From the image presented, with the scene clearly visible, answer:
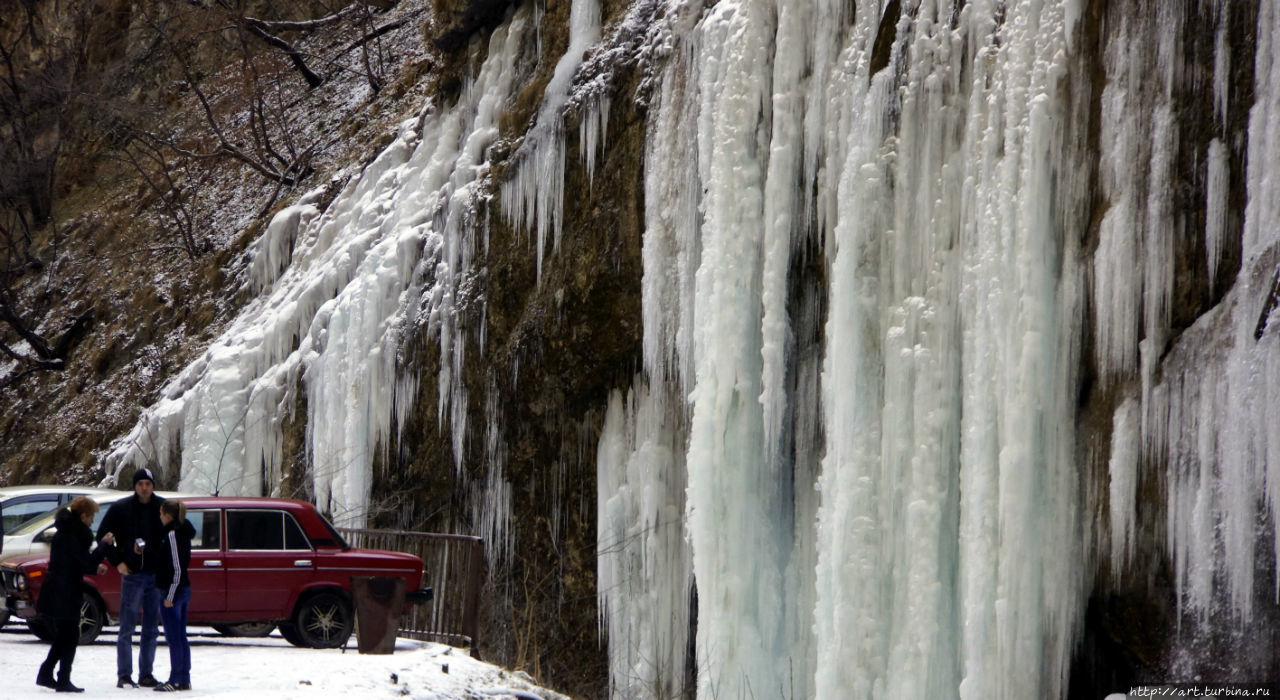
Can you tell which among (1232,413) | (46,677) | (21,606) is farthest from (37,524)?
(1232,413)

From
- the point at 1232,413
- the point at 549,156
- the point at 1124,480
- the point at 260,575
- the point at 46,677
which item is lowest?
the point at 46,677

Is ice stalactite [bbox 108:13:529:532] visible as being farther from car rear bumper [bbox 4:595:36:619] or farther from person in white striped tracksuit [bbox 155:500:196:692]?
person in white striped tracksuit [bbox 155:500:196:692]

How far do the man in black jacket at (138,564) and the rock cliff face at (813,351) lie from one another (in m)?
4.42

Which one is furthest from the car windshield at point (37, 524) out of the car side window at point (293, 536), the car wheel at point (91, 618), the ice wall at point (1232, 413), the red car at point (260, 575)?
the ice wall at point (1232, 413)

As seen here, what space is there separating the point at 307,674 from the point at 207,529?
134 inches

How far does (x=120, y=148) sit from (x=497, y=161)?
899 inches

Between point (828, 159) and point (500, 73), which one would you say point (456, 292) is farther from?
point (828, 159)

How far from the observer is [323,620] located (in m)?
13.7

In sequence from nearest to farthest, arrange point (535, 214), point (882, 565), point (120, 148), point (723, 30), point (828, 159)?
point (882, 565)
point (828, 159)
point (723, 30)
point (535, 214)
point (120, 148)

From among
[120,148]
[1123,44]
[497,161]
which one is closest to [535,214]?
[497,161]

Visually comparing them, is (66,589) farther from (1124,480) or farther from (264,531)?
(1124,480)

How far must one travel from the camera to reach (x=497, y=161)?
19.0m

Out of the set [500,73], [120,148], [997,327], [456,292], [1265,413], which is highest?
[120,148]

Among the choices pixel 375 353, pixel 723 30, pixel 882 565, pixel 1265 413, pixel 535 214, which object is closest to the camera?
pixel 1265 413
